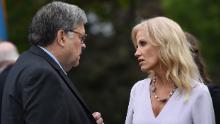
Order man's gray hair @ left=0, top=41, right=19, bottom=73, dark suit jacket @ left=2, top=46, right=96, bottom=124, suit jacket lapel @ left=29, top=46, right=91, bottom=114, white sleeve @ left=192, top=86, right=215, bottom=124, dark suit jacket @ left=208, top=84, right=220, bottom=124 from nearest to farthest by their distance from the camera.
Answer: dark suit jacket @ left=2, top=46, right=96, bottom=124, suit jacket lapel @ left=29, top=46, right=91, bottom=114, white sleeve @ left=192, top=86, right=215, bottom=124, dark suit jacket @ left=208, top=84, right=220, bottom=124, man's gray hair @ left=0, top=41, right=19, bottom=73

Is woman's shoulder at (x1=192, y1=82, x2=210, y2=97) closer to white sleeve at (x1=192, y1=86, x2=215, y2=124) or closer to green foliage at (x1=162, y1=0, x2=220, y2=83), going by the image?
white sleeve at (x1=192, y1=86, x2=215, y2=124)

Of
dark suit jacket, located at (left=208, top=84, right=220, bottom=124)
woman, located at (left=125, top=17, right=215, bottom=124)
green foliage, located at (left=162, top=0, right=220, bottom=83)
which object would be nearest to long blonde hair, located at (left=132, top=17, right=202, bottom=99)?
woman, located at (left=125, top=17, right=215, bottom=124)

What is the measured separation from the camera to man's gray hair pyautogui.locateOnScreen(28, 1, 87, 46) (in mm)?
6426

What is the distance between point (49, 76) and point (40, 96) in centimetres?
16

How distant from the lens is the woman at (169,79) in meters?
6.55

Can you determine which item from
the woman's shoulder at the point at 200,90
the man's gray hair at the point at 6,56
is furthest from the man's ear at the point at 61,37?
the man's gray hair at the point at 6,56

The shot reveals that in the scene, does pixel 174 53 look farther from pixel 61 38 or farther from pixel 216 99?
pixel 61 38

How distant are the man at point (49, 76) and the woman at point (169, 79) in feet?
1.41

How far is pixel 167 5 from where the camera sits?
65.8 ft

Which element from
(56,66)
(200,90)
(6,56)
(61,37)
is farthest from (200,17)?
(56,66)

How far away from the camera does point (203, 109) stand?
257 inches

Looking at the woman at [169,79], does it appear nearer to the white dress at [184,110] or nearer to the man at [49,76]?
the white dress at [184,110]

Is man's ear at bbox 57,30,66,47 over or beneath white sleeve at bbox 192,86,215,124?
over

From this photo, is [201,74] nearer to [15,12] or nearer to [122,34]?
[15,12]
